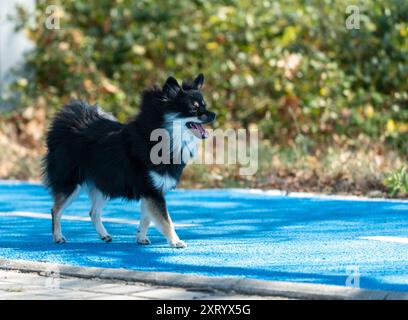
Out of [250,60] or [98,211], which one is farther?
[250,60]

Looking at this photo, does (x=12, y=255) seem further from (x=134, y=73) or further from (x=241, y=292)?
(x=134, y=73)

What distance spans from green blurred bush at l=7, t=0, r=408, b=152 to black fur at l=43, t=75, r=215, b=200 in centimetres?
712

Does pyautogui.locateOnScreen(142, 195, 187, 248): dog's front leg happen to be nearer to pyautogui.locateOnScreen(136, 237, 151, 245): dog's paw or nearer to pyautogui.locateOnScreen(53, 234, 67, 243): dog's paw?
pyautogui.locateOnScreen(136, 237, 151, 245): dog's paw

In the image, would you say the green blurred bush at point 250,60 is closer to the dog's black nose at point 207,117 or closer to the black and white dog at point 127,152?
the black and white dog at point 127,152

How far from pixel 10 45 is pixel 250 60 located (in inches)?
199

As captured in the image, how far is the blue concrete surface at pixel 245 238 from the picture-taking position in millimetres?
7832

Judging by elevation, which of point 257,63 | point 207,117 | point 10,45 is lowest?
point 207,117

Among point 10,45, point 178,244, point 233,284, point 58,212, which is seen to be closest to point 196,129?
point 178,244

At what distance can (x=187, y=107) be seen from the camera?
9.09 meters

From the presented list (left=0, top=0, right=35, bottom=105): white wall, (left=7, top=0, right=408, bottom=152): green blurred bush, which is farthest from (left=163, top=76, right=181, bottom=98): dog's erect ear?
(left=0, top=0, right=35, bottom=105): white wall

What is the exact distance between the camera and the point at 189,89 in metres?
9.29

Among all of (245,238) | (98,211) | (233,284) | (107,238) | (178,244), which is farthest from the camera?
(98,211)

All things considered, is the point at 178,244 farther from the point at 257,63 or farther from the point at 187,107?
the point at 257,63

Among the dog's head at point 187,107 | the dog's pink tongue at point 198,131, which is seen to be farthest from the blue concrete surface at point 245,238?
the dog's head at point 187,107
